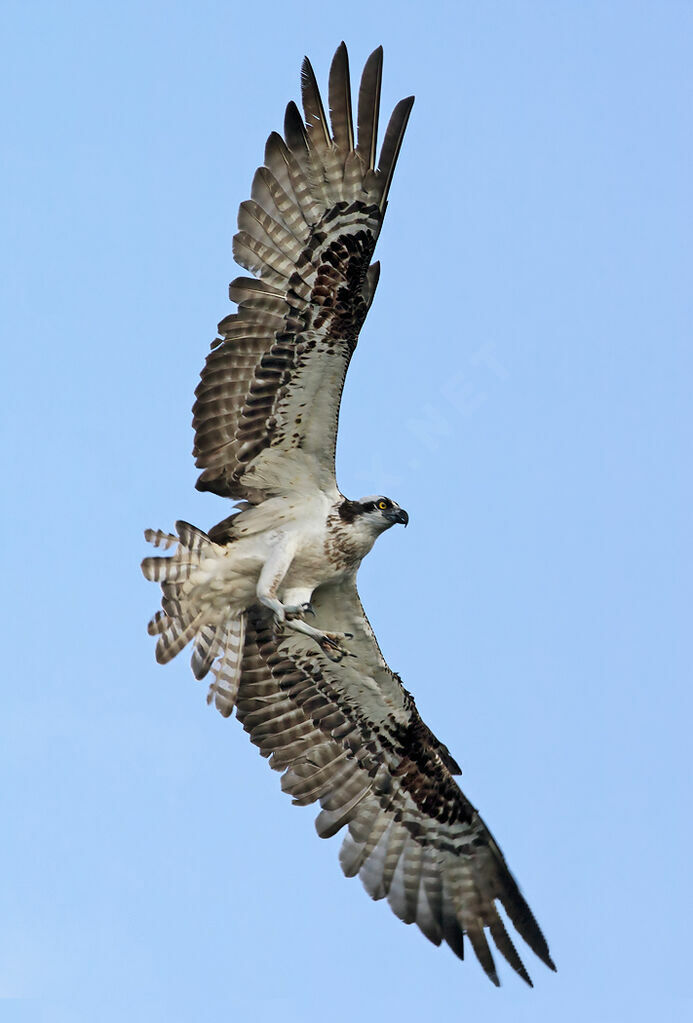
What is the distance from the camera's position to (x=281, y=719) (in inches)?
535

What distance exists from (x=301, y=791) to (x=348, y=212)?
4.77 meters

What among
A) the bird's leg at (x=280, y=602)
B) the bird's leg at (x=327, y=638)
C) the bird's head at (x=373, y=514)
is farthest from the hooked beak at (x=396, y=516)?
the bird's leg at (x=327, y=638)

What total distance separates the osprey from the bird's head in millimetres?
18

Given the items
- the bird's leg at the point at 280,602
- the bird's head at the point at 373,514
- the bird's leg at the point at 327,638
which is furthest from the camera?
the bird's head at the point at 373,514

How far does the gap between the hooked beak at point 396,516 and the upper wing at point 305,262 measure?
916 millimetres

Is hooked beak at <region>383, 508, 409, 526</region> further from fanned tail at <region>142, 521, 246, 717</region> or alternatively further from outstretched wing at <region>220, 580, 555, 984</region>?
fanned tail at <region>142, 521, 246, 717</region>

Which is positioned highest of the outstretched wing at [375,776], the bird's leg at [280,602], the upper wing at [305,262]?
the upper wing at [305,262]

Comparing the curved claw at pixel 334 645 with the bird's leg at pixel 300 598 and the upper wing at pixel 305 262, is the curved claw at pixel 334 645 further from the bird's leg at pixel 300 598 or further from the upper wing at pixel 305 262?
the upper wing at pixel 305 262

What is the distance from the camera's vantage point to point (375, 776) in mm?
13781

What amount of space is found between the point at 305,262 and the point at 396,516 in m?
2.12

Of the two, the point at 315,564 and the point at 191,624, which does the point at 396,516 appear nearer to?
the point at 315,564

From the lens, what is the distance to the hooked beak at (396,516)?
1288cm

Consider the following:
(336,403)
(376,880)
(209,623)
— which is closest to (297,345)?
(336,403)

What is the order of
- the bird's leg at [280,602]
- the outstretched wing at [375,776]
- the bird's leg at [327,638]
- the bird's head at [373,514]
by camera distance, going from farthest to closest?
the outstretched wing at [375,776] → the bird's head at [373,514] → the bird's leg at [280,602] → the bird's leg at [327,638]
